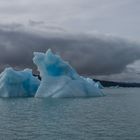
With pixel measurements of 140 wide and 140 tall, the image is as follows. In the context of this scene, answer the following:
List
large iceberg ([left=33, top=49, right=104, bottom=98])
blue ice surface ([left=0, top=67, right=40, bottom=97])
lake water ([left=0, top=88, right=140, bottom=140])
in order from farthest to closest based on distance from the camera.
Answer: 1. blue ice surface ([left=0, top=67, right=40, bottom=97])
2. large iceberg ([left=33, top=49, right=104, bottom=98])
3. lake water ([left=0, top=88, right=140, bottom=140])

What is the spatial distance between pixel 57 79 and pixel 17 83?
497 cm

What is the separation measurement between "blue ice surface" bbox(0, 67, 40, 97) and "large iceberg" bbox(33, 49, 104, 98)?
2575 millimetres

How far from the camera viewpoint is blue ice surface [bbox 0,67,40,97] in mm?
45469

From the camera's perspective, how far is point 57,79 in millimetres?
43844

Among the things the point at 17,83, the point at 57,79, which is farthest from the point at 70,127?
the point at 17,83

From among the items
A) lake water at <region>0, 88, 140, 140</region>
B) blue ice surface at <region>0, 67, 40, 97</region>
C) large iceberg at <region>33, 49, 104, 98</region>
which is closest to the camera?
lake water at <region>0, 88, 140, 140</region>

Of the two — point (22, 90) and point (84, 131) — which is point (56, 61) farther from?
point (84, 131)

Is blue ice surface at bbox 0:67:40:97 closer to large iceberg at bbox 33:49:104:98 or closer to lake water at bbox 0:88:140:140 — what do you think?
large iceberg at bbox 33:49:104:98

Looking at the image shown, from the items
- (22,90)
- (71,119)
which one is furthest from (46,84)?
(71,119)

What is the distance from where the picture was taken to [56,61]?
4469 cm

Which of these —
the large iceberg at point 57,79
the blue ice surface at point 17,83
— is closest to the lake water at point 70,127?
the large iceberg at point 57,79

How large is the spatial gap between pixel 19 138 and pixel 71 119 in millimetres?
6915

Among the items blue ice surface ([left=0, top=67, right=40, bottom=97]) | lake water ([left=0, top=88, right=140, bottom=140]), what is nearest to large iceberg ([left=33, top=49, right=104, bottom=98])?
blue ice surface ([left=0, top=67, right=40, bottom=97])

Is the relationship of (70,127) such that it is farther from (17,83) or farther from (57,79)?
(17,83)
